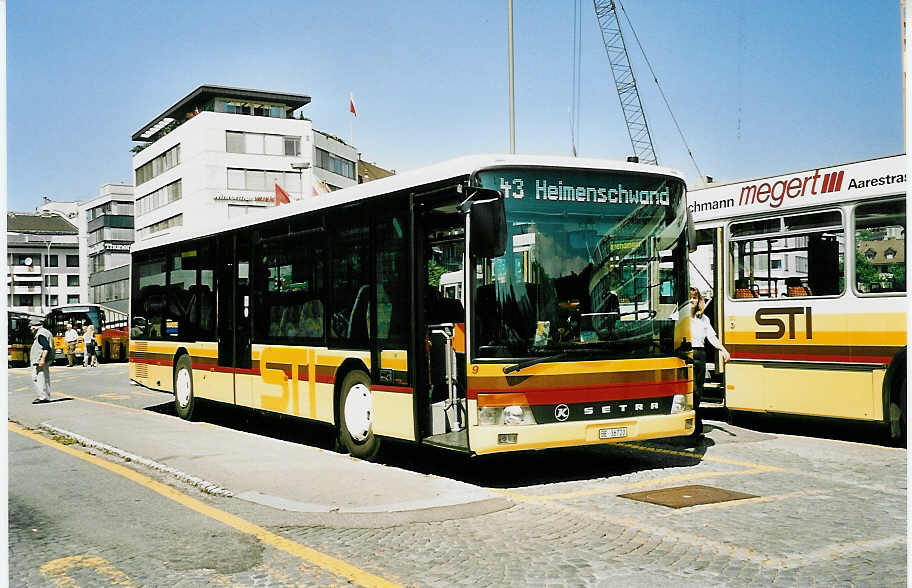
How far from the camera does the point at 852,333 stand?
11797 millimetres

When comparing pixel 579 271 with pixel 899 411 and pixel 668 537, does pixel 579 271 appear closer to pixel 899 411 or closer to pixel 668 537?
pixel 668 537

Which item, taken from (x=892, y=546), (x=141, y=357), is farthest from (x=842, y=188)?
(x=141, y=357)

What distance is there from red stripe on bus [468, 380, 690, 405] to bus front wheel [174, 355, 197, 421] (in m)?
8.55

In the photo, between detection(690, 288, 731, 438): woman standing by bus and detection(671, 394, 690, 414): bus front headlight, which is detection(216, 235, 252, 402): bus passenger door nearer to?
detection(690, 288, 731, 438): woman standing by bus

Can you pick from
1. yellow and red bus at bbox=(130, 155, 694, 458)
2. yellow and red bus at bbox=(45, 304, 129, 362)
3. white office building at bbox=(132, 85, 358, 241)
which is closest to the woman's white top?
yellow and red bus at bbox=(130, 155, 694, 458)

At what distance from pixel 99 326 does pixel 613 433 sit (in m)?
46.9

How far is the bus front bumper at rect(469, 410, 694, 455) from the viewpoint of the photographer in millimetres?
9133

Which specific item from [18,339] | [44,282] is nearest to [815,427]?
[18,339]

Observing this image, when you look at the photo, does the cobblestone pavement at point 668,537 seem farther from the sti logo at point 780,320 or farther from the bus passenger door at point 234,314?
the bus passenger door at point 234,314

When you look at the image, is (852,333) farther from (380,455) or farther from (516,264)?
(380,455)

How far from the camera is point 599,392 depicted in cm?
956

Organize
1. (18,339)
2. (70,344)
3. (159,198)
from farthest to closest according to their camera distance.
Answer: (159,198), (18,339), (70,344)

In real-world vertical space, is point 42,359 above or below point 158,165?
below

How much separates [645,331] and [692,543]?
Result: 3.25m
